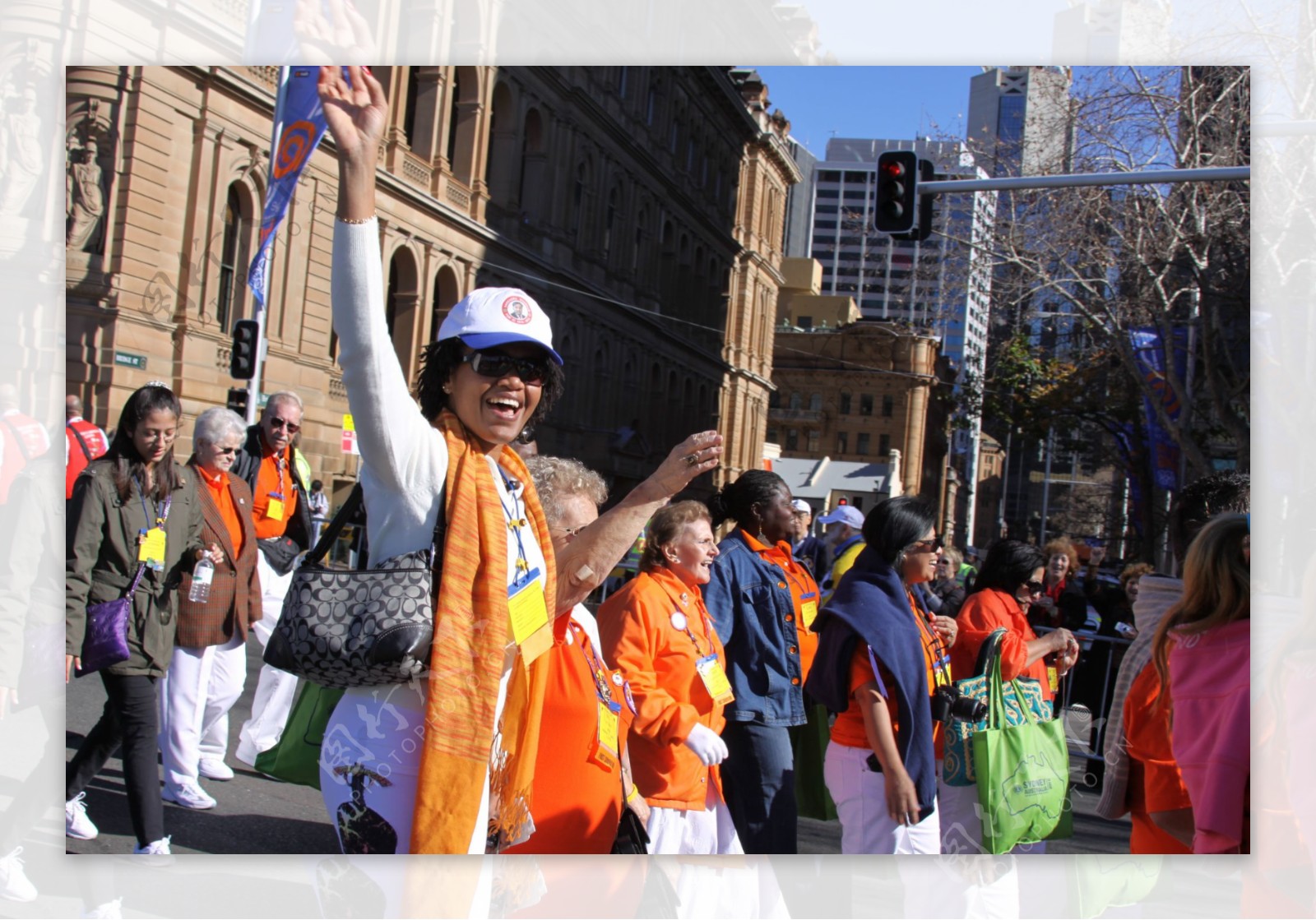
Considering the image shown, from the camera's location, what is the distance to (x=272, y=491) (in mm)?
6457

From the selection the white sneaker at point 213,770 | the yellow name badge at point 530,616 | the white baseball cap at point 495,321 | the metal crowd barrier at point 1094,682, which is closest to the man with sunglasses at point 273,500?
the white sneaker at point 213,770

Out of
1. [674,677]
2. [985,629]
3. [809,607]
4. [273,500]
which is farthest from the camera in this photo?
[273,500]

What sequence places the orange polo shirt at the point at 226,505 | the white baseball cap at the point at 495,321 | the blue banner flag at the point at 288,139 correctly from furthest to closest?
the orange polo shirt at the point at 226,505 → the blue banner flag at the point at 288,139 → the white baseball cap at the point at 495,321

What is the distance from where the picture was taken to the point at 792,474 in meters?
5.93

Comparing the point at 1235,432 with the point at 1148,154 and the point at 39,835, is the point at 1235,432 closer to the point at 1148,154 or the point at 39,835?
the point at 1148,154

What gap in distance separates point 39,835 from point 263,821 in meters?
1.24

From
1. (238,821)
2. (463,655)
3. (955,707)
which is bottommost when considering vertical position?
(238,821)

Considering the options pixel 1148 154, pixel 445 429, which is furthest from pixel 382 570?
pixel 1148 154

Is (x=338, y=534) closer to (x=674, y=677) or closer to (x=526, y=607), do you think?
(x=526, y=607)

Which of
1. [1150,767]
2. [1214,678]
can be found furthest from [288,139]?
[1214,678]

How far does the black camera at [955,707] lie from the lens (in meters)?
4.41

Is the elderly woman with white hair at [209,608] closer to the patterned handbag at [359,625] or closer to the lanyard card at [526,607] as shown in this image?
the lanyard card at [526,607]

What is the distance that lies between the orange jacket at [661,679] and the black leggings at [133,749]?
5.43ft

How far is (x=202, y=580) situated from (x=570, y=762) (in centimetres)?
240
